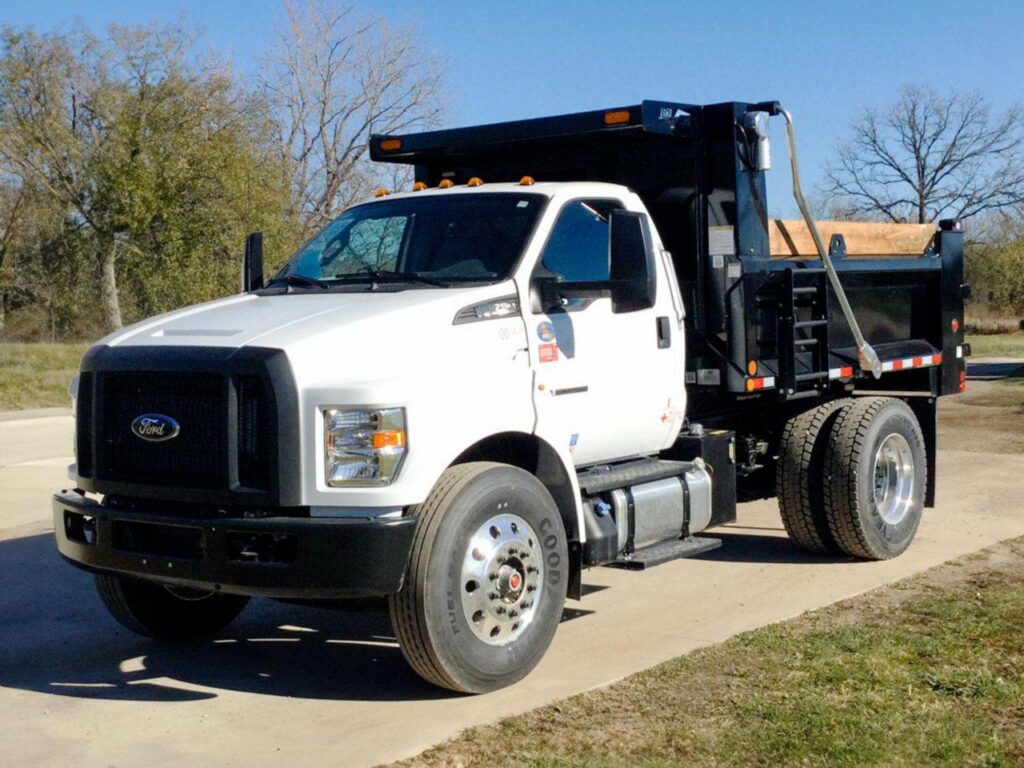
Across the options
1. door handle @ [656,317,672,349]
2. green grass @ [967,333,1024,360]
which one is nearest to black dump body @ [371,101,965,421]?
door handle @ [656,317,672,349]

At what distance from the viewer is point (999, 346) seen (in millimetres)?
40781

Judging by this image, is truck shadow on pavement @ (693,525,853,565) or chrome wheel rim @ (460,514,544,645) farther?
truck shadow on pavement @ (693,525,853,565)

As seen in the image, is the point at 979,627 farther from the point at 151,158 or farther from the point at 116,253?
the point at 116,253

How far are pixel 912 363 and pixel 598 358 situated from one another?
3.73 metres

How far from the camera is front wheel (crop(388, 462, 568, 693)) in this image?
221 inches

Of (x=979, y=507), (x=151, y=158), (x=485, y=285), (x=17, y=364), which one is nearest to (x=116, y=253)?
(x=151, y=158)

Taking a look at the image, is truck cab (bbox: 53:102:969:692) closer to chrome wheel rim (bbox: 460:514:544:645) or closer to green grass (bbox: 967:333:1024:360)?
chrome wheel rim (bbox: 460:514:544:645)

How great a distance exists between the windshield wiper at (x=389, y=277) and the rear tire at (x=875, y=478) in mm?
3383

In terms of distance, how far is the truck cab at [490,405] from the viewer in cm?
552

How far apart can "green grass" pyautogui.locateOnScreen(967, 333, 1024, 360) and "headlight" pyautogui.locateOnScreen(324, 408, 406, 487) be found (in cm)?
3077

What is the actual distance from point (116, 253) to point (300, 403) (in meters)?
30.3

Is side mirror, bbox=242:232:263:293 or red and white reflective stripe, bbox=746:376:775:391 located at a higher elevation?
side mirror, bbox=242:232:263:293

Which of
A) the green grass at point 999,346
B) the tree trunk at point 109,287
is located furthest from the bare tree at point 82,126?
the green grass at point 999,346

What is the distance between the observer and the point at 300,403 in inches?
214
